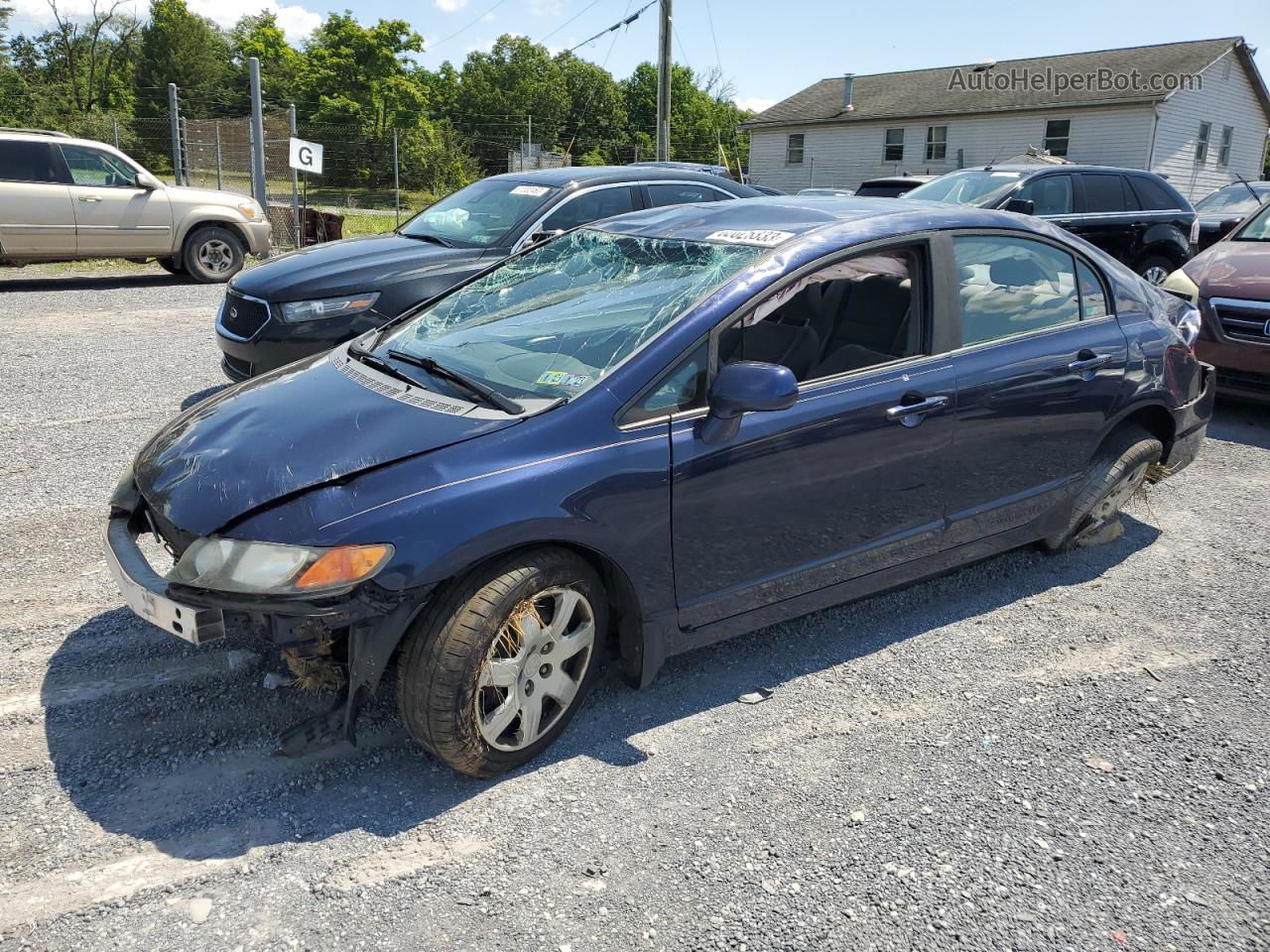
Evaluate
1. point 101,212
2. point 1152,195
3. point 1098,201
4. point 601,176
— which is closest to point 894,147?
point 1152,195

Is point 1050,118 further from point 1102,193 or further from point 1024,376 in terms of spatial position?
point 1024,376

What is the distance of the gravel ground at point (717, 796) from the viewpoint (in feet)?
8.04

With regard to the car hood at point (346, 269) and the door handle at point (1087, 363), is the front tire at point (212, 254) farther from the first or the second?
the door handle at point (1087, 363)

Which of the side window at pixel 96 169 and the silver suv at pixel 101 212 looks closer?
the silver suv at pixel 101 212

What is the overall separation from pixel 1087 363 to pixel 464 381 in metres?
2.59

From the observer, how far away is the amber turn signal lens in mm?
2576

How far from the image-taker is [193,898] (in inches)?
96.7

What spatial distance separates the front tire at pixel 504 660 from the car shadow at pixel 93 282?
1144 centimetres

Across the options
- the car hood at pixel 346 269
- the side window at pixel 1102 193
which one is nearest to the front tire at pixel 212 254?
the car hood at pixel 346 269

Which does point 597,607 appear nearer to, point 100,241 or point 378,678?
point 378,678

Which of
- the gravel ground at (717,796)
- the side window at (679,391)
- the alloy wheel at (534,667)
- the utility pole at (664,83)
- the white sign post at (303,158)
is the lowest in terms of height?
the gravel ground at (717,796)

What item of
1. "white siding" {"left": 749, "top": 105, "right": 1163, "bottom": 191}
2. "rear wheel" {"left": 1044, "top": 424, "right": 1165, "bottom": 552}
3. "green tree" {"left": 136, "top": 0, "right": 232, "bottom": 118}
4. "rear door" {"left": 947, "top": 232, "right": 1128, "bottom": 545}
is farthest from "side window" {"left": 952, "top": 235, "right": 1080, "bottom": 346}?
"green tree" {"left": 136, "top": 0, "right": 232, "bottom": 118}

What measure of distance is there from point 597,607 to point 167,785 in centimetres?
134

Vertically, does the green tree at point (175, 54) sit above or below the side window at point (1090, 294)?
above
